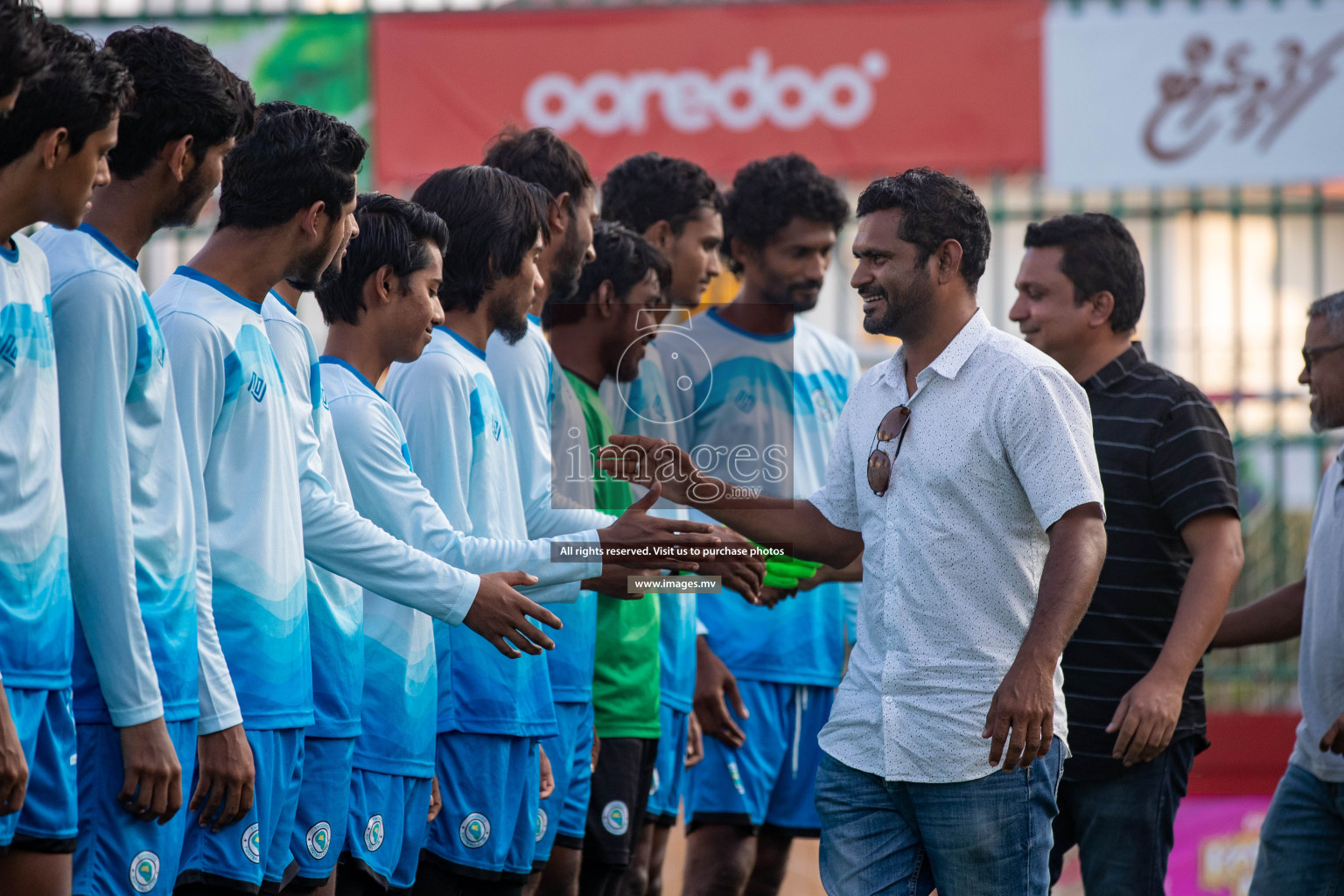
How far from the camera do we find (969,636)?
2926 millimetres

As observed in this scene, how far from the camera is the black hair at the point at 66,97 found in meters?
2.10

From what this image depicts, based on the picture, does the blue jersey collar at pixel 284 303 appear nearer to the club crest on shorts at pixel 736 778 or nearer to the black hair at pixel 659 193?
the black hair at pixel 659 193

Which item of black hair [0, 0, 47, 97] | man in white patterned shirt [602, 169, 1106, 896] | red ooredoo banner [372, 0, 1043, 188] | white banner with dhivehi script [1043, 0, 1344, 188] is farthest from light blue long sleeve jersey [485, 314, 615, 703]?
white banner with dhivehi script [1043, 0, 1344, 188]

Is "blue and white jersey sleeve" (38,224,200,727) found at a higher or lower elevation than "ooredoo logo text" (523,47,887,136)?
lower

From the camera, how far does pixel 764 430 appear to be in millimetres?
4418

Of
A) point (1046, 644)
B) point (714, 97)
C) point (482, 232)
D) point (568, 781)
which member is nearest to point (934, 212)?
point (1046, 644)

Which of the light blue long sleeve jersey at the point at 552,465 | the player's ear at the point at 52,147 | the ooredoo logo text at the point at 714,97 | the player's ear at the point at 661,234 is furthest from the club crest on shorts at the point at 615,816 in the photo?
the ooredoo logo text at the point at 714,97

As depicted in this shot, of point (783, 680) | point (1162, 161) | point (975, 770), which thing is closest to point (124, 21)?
point (1162, 161)

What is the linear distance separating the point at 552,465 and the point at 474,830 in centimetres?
95

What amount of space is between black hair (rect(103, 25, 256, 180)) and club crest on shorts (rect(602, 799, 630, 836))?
7.08 feet

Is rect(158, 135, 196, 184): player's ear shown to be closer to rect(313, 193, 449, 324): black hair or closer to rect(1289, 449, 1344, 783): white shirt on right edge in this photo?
rect(313, 193, 449, 324): black hair

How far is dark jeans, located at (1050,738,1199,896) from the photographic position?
12.1 ft

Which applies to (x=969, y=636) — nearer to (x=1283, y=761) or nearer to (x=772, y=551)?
(x=772, y=551)

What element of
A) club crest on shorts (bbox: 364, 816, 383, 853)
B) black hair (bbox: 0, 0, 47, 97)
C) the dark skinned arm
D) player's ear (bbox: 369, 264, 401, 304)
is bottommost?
club crest on shorts (bbox: 364, 816, 383, 853)
